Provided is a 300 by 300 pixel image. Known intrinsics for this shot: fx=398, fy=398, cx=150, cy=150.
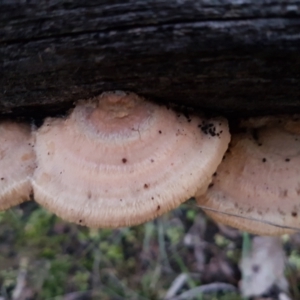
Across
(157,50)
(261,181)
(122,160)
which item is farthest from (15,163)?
(261,181)

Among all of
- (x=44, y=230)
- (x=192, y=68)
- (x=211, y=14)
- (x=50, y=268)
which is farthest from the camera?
(x=44, y=230)

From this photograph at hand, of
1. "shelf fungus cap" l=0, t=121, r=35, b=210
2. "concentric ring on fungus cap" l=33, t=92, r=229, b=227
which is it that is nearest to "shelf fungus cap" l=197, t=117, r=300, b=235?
"concentric ring on fungus cap" l=33, t=92, r=229, b=227

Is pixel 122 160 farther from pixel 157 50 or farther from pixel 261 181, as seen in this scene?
pixel 261 181

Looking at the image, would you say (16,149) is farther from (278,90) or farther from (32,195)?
(278,90)

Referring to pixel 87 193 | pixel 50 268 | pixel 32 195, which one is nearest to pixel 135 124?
pixel 87 193

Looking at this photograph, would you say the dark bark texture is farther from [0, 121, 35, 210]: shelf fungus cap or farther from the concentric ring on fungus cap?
[0, 121, 35, 210]: shelf fungus cap

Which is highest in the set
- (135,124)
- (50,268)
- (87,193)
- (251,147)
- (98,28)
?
(98,28)
